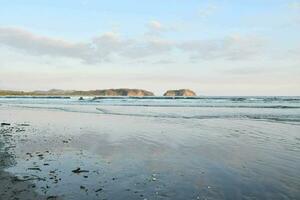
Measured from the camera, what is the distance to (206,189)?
10180 mm

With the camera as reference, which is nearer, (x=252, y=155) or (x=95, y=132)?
(x=252, y=155)

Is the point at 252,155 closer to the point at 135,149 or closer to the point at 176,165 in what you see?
the point at 176,165

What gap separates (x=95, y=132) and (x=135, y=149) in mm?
7561

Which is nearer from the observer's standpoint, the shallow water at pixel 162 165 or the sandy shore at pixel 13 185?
the sandy shore at pixel 13 185

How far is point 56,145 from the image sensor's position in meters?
17.6

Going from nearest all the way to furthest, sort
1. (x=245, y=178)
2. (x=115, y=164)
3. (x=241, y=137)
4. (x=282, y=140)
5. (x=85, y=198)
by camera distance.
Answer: (x=85, y=198) → (x=245, y=178) → (x=115, y=164) → (x=282, y=140) → (x=241, y=137)

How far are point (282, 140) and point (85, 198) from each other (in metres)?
14.3

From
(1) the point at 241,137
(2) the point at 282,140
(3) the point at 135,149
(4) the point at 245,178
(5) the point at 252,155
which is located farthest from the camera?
(1) the point at 241,137

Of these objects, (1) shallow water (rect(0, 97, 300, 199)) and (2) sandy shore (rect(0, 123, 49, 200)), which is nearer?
(2) sandy shore (rect(0, 123, 49, 200))

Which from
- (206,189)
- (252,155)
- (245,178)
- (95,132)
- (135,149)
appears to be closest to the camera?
(206,189)

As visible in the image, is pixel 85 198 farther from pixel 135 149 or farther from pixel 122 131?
pixel 122 131

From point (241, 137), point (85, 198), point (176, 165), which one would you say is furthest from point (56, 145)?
point (241, 137)

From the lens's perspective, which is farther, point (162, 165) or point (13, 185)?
point (162, 165)

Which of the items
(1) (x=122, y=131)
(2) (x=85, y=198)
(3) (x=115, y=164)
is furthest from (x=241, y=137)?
(2) (x=85, y=198)
